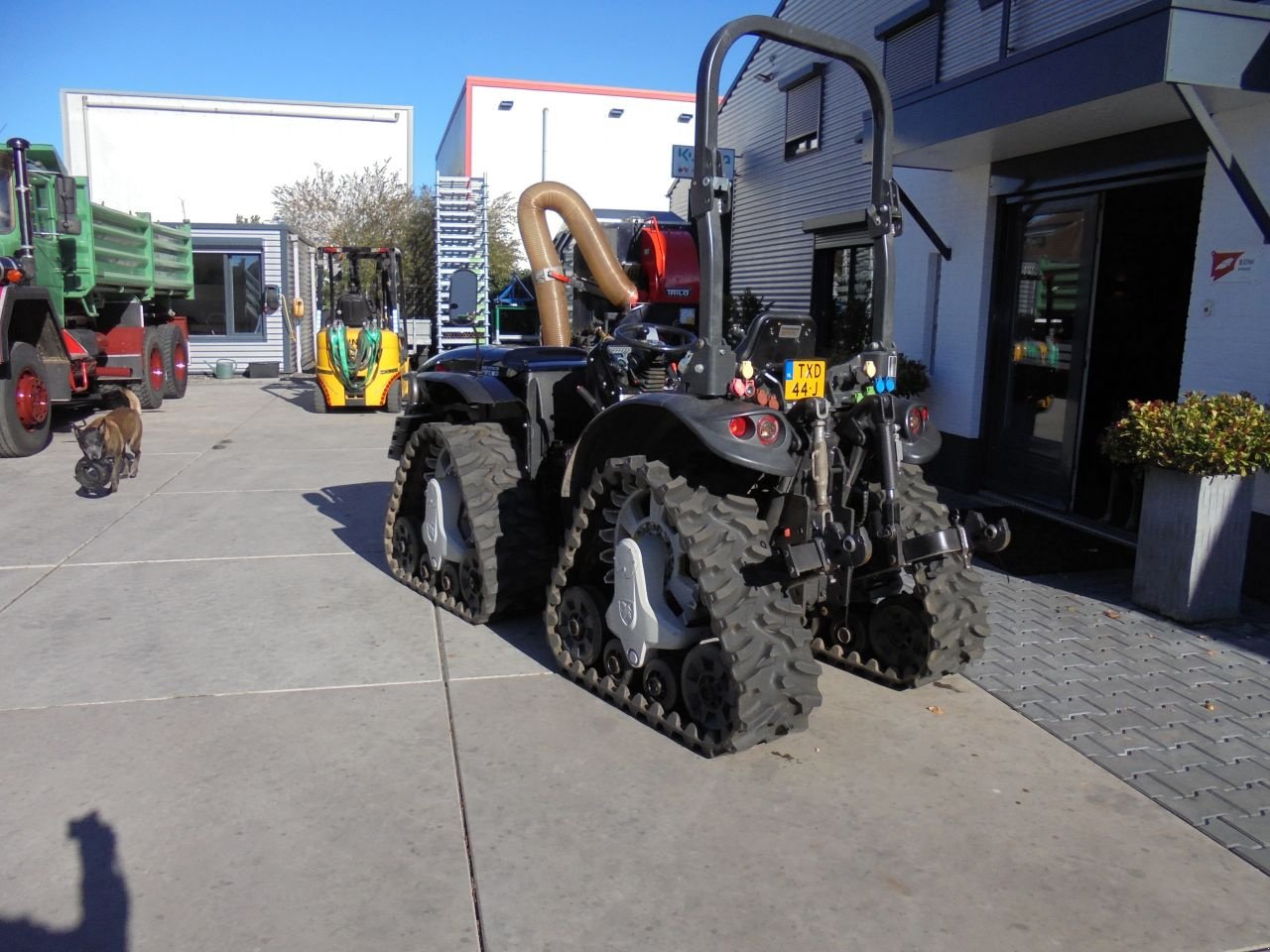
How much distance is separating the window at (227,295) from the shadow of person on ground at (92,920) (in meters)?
19.0

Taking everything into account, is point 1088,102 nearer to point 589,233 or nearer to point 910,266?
point 910,266

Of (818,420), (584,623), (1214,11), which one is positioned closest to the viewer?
(818,420)

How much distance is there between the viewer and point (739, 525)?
3596 mm

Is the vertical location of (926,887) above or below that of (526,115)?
below

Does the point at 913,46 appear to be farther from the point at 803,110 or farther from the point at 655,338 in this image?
the point at 655,338

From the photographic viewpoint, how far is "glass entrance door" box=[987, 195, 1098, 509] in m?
7.25

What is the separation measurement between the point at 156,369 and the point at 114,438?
6.57 m

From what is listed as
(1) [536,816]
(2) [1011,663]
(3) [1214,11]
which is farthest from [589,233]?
(1) [536,816]

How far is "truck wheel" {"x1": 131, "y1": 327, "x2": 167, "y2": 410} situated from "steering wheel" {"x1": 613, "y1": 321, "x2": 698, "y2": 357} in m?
10.4

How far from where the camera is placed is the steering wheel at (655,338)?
4.32 m

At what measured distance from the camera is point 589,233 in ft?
29.6

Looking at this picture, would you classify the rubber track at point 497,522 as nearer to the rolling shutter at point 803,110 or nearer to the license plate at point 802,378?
the license plate at point 802,378

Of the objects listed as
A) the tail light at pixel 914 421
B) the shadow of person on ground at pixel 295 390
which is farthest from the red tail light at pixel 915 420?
the shadow of person on ground at pixel 295 390

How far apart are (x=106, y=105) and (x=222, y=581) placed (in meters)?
25.5
